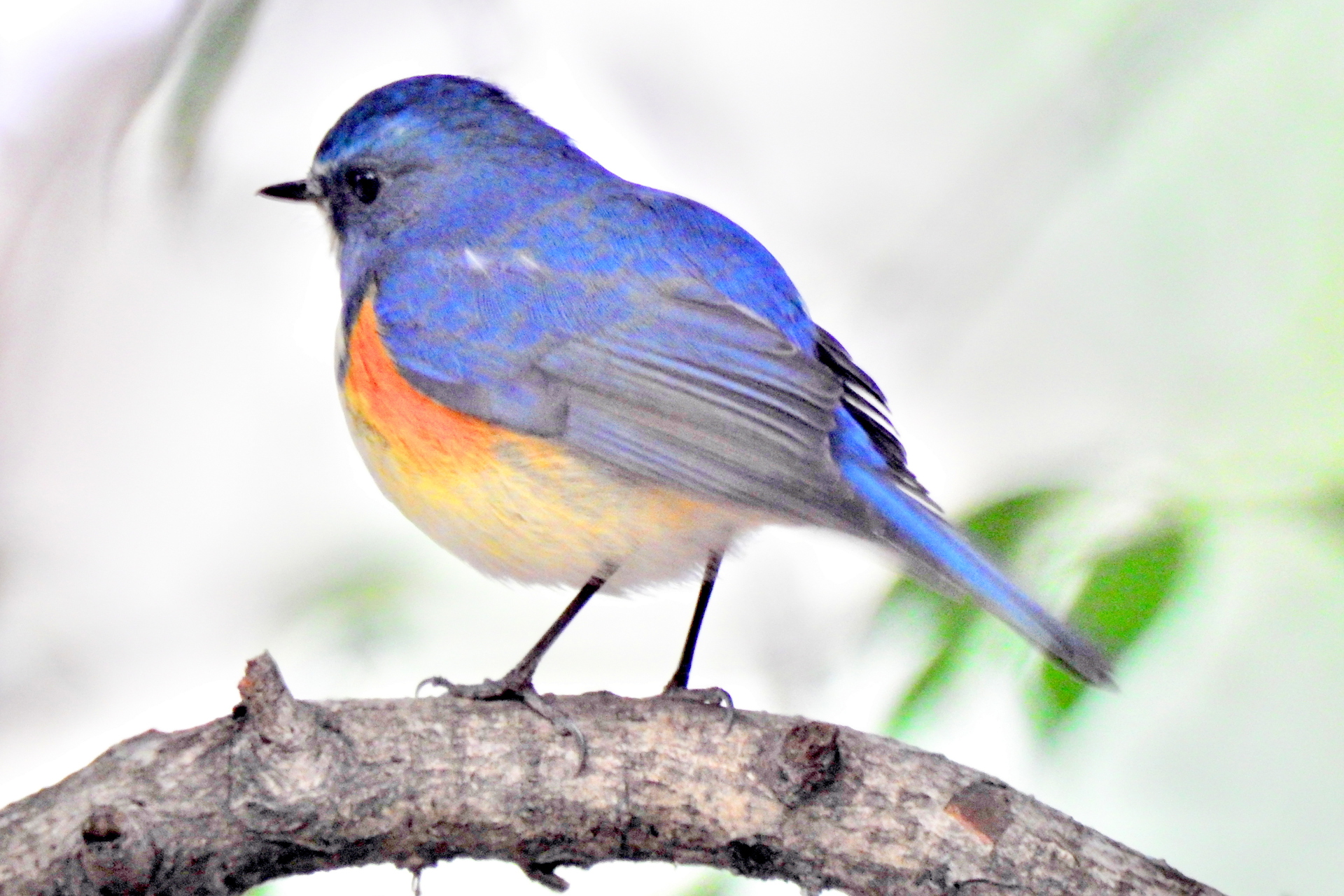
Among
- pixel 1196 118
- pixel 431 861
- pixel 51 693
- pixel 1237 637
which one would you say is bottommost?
pixel 431 861

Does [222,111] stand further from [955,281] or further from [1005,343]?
[1005,343]

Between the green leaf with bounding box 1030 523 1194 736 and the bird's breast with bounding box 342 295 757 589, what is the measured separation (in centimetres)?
58

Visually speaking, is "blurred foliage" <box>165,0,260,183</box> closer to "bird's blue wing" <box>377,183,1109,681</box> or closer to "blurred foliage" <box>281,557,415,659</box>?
"bird's blue wing" <box>377,183,1109,681</box>

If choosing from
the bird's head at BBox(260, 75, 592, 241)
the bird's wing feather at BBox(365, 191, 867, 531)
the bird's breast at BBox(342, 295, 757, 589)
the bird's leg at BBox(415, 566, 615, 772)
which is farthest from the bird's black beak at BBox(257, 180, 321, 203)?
the bird's leg at BBox(415, 566, 615, 772)

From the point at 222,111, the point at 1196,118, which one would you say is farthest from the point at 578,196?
the point at 1196,118

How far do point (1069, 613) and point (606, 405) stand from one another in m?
0.85

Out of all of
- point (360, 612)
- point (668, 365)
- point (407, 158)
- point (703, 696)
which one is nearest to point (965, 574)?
point (703, 696)

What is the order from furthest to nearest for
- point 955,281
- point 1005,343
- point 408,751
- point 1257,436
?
point 1005,343
point 955,281
point 1257,436
point 408,751

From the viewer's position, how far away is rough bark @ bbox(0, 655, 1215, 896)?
6.56 feet

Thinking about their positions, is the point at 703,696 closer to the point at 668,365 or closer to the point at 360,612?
the point at 668,365

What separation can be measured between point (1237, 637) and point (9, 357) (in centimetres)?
275

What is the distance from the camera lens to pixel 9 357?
334cm

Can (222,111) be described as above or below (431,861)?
above

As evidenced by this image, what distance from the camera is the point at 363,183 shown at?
9.89 ft
